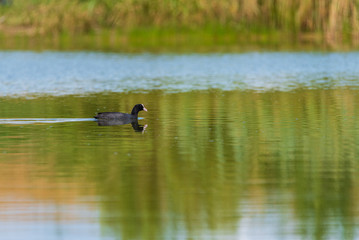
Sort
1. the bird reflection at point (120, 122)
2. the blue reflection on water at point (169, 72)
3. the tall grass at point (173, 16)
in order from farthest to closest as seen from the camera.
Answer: the tall grass at point (173, 16) < the blue reflection on water at point (169, 72) < the bird reflection at point (120, 122)

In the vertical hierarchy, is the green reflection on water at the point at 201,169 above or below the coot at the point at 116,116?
below

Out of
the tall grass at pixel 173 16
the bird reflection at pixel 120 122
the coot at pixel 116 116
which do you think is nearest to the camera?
the bird reflection at pixel 120 122

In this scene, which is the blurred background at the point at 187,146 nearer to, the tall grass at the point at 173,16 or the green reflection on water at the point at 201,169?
the green reflection on water at the point at 201,169

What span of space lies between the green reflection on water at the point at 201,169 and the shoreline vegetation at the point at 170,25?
91.5 ft

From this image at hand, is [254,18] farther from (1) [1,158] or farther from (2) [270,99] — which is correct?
(1) [1,158]

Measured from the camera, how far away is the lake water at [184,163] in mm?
9547

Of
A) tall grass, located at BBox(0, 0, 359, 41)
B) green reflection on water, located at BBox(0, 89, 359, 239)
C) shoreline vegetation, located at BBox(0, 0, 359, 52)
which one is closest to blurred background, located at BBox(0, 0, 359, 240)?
green reflection on water, located at BBox(0, 89, 359, 239)

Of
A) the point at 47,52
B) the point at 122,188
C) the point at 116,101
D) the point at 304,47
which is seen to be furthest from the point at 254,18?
the point at 122,188

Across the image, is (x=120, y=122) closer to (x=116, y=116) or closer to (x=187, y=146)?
(x=116, y=116)

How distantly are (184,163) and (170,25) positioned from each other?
42.4 m

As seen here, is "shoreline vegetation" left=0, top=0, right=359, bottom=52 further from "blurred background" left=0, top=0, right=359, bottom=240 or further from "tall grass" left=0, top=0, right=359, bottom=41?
"blurred background" left=0, top=0, right=359, bottom=240

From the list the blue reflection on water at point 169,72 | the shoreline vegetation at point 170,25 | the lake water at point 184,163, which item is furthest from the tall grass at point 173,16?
the lake water at point 184,163

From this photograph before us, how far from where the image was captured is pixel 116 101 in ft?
80.5

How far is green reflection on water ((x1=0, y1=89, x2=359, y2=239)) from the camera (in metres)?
9.63
